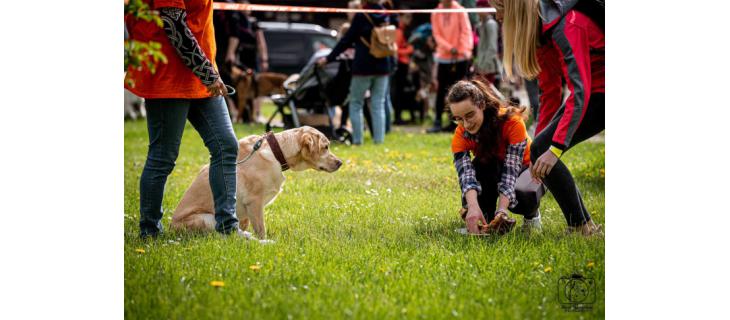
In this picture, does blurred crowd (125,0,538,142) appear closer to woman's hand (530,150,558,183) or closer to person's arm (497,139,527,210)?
person's arm (497,139,527,210)

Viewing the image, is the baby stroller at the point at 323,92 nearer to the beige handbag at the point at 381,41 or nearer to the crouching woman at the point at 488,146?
the beige handbag at the point at 381,41

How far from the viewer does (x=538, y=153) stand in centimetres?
453

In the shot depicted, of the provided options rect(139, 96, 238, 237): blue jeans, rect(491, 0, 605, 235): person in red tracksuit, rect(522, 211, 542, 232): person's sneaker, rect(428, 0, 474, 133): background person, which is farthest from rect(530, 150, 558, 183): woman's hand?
rect(428, 0, 474, 133): background person

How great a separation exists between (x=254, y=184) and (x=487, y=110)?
1.49m

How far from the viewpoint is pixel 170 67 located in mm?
4324

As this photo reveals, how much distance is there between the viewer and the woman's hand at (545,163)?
4.27 m

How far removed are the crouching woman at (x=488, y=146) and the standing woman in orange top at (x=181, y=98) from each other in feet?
4.49

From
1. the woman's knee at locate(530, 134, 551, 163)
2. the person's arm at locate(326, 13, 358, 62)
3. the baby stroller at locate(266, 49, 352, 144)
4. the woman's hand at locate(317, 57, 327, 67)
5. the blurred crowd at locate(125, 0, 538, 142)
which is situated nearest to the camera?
the woman's knee at locate(530, 134, 551, 163)

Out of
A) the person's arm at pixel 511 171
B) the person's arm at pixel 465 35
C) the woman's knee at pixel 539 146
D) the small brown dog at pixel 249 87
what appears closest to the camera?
the woman's knee at pixel 539 146

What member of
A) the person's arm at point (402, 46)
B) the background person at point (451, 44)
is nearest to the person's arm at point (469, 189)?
the background person at point (451, 44)

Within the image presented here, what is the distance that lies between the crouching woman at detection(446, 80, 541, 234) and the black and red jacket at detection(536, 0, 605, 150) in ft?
1.76

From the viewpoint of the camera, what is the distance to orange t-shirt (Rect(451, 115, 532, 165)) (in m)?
4.95

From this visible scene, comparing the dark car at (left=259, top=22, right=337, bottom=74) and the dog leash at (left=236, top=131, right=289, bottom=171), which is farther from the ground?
the dog leash at (left=236, top=131, right=289, bottom=171)
